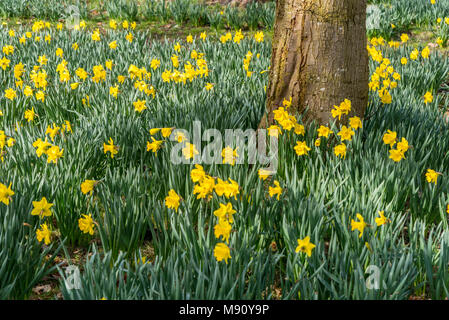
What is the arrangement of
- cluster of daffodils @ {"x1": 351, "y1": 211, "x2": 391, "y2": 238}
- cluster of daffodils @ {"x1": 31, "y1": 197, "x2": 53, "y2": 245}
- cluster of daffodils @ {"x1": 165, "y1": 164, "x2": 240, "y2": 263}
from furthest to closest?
cluster of daffodils @ {"x1": 31, "y1": 197, "x2": 53, "y2": 245}
cluster of daffodils @ {"x1": 351, "y1": 211, "x2": 391, "y2": 238}
cluster of daffodils @ {"x1": 165, "y1": 164, "x2": 240, "y2": 263}

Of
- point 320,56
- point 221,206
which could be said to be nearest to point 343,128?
point 320,56

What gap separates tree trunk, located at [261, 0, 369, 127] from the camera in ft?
10.2

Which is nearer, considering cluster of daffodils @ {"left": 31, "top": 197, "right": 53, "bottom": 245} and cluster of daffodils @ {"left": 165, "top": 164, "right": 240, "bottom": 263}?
cluster of daffodils @ {"left": 165, "top": 164, "right": 240, "bottom": 263}

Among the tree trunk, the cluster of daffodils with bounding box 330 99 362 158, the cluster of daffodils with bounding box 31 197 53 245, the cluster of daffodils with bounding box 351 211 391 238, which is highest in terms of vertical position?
the tree trunk

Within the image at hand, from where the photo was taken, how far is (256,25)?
7.36m

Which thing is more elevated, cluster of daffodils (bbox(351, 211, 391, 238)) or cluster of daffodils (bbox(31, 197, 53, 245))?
cluster of daffodils (bbox(351, 211, 391, 238))

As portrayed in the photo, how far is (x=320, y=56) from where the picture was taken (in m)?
3.15

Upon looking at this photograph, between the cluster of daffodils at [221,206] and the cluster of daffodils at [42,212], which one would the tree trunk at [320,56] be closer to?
the cluster of daffodils at [221,206]

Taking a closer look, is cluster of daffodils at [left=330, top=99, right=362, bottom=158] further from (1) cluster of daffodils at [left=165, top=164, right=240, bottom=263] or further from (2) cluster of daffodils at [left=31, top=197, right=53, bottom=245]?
(2) cluster of daffodils at [left=31, top=197, right=53, bottom=245]

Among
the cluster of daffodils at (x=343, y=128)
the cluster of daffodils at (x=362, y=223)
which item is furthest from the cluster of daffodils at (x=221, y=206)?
the cluster of daffodils at (x=343, y=128)

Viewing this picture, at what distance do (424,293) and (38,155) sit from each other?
2089 mm

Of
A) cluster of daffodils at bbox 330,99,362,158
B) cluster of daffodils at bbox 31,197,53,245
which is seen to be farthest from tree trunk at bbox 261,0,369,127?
cluster of daffodils at bbox 31,197,53,245

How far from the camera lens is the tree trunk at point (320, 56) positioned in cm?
309
